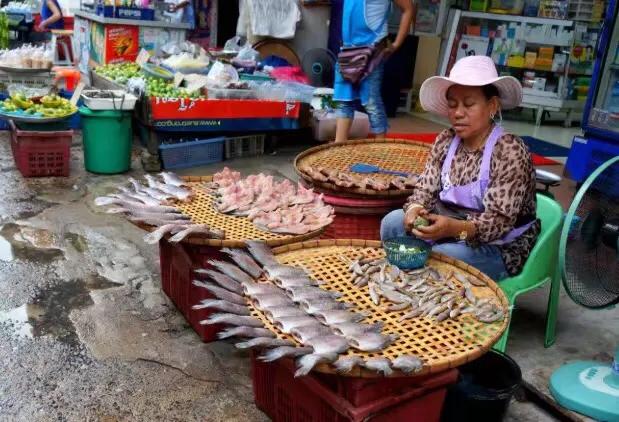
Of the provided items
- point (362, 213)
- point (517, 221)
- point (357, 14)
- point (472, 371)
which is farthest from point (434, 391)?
point (357, 14)

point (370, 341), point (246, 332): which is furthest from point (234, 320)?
point (370, 341)

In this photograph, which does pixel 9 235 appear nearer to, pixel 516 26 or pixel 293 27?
pixel 293 27

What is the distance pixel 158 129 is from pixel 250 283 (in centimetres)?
449

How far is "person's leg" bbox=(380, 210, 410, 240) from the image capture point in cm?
367

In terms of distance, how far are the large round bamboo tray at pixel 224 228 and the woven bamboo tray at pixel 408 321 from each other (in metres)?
0.13

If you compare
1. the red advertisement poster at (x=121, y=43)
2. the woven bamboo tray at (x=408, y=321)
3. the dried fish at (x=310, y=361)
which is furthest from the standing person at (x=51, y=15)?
the dried fish at (x=310, y=361)

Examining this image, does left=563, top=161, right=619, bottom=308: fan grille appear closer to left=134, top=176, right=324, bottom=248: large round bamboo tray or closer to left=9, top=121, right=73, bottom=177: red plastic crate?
left=134, top=176, right=324, bottom=248: large round bamboo tray

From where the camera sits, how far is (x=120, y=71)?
27.4 feet

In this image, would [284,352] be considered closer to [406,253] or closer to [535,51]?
[406,253]

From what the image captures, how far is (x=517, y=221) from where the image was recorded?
335 cm

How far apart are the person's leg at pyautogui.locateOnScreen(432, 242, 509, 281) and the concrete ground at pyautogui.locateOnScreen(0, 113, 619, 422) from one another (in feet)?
2.12

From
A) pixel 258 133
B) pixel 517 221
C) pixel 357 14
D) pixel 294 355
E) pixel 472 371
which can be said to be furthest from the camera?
pixel 258 133

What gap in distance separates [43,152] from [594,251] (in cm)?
535

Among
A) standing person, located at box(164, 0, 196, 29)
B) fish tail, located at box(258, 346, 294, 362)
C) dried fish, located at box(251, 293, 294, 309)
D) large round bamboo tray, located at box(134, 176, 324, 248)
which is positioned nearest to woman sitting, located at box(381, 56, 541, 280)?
large round bamboo tray, located at box(134, 176, 324, 248)
